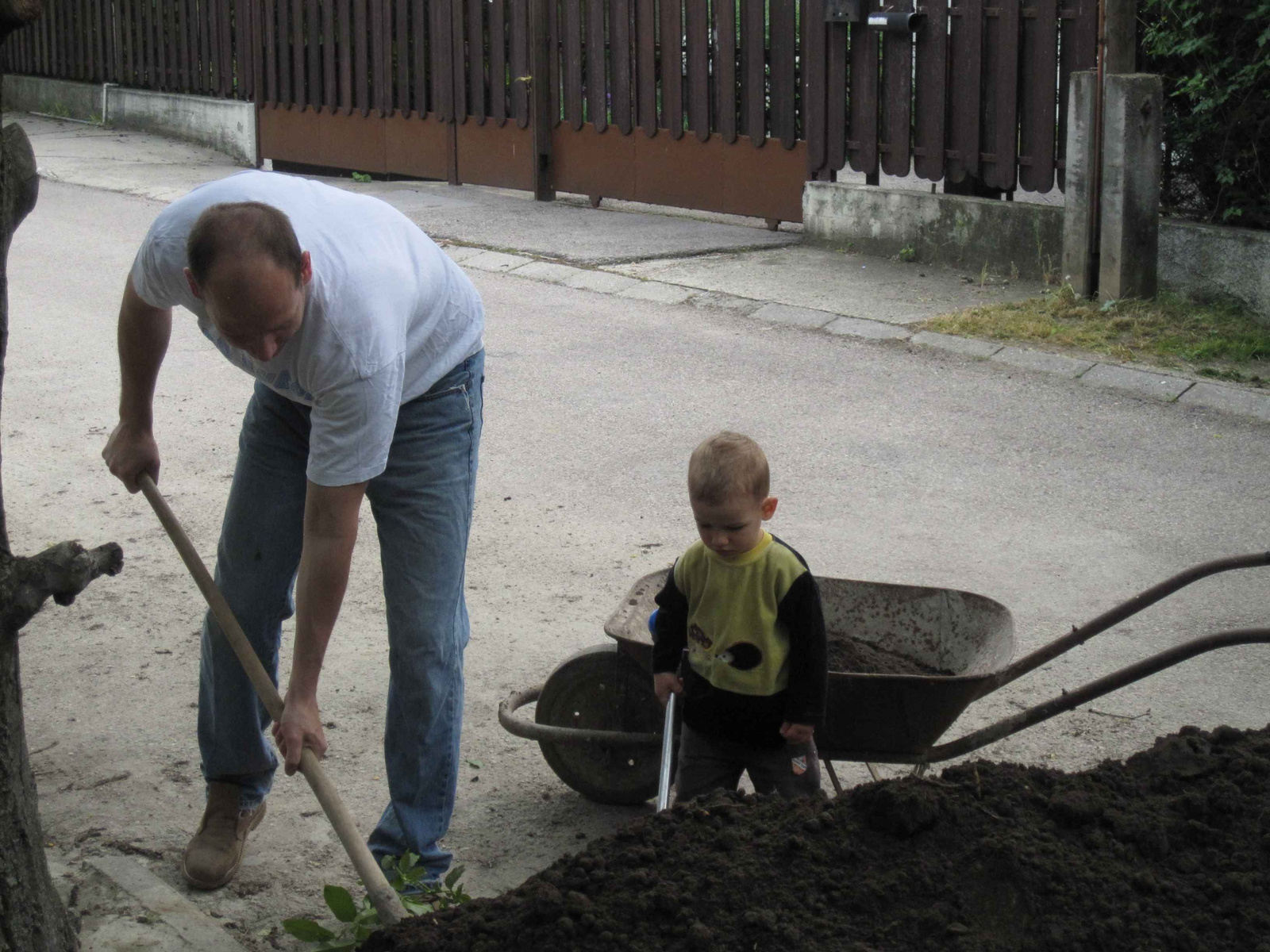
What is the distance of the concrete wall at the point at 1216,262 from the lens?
24.8ft

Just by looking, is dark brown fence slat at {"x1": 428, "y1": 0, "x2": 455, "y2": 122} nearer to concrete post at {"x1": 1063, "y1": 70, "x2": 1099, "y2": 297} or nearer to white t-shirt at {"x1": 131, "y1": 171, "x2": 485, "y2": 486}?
concrete post at {"x1": 1063, "y1": 70, "x2": 1099, "y2": 297}

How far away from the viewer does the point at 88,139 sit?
16.5 meters

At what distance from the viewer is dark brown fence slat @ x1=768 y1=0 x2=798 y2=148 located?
396 inches

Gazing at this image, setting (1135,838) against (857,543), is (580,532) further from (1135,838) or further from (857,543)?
(1135,838)

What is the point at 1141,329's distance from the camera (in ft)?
24.5

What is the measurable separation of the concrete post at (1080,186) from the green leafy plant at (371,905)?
5995 mm

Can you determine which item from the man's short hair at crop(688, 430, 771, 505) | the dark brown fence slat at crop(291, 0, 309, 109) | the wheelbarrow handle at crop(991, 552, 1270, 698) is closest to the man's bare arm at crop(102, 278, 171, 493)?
the man's short hair at crop(688, 430, 771, 505)

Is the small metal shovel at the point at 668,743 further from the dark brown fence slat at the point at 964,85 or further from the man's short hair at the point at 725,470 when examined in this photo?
the dark brown fence slat at the point at 964,85

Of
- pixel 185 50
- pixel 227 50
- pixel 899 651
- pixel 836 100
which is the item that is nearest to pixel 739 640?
pixel 899 651

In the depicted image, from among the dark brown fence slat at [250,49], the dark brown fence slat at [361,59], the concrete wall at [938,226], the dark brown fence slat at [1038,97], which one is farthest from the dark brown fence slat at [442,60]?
the dark brown fence slat at [1038,97]

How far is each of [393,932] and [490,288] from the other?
23.2ft

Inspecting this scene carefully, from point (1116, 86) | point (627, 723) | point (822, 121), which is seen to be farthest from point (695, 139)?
point (627, 723)

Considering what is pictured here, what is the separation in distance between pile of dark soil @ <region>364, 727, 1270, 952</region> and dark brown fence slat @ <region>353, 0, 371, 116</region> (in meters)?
12.2

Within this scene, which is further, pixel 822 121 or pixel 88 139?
pixel 88 139
